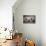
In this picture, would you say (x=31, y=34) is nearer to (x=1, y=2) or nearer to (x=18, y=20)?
(x=18, y=20)

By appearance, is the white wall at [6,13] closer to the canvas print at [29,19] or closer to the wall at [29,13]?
the wall at [29,13]

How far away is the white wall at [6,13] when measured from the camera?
15.0 feet

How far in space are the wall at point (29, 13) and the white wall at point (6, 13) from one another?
1.36 m

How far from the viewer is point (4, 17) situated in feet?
15.3

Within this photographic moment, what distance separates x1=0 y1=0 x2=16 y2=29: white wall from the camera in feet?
15.0

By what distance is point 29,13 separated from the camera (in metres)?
6.03

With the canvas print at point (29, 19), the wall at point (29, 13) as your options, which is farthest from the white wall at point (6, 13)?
the canvas print at point (29, 19)

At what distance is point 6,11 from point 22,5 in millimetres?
1616

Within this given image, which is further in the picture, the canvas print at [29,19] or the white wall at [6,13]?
the canvas print at [29,19]

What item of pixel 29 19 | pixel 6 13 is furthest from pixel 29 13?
pixel 6 13

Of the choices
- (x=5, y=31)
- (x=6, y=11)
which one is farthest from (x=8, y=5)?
(x=5, y=31)

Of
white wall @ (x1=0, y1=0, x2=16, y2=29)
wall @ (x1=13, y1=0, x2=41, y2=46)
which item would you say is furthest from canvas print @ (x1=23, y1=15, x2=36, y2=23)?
white wall @ (x1=0, y1=0, x2=16, y2=29)

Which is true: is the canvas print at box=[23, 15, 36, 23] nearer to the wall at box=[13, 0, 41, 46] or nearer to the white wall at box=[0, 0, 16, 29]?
the wall at box=[13, 0, 41, 46]

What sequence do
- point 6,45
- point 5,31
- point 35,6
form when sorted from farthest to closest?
point 35,6 < point 5,31 < point 6,45
